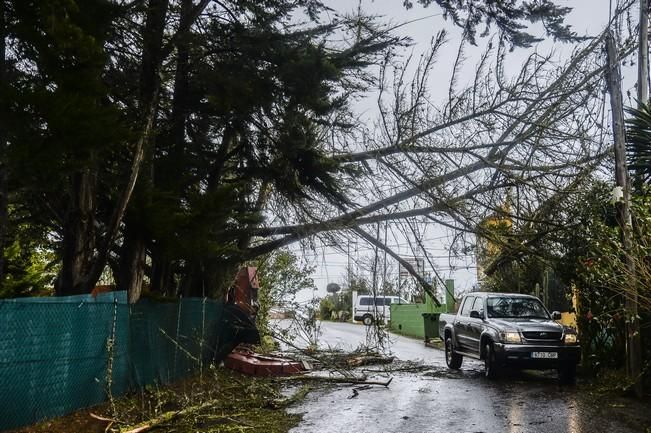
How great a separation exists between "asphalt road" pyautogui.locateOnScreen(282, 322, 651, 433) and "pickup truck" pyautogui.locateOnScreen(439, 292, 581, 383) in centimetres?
47

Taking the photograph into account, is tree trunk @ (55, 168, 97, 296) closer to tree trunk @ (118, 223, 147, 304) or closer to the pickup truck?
tree trunk @ (118, 223, 147, 304)

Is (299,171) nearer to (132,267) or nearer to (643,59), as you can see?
(132,267)

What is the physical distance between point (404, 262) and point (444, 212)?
1.72 metres

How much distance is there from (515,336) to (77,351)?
8.52 metres

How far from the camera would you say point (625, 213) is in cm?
1044

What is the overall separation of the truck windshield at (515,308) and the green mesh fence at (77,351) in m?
7.06

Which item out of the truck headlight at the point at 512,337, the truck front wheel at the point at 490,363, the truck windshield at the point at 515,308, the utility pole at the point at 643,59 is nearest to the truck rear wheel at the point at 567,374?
the truck headlight at the point at 512,337

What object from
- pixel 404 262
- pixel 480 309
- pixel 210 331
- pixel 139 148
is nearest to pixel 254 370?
pixel 210 331

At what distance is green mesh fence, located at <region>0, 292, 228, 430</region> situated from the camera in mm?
6930

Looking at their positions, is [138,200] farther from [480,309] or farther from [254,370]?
[480,309]

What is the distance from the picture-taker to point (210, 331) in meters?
14.0

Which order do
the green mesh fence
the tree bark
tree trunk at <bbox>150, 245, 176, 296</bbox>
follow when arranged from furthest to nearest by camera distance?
tree trunk at <bbox>150, 245, 176, 296</bbox>
the tree bark
the green mesh fence

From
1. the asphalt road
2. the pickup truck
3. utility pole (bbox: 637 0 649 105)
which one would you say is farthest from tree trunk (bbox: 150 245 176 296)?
utility pole (bbox: 637 0 649 105)

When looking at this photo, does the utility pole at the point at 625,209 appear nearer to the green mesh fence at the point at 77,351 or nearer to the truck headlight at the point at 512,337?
the truck headlight at the point at 512,337
